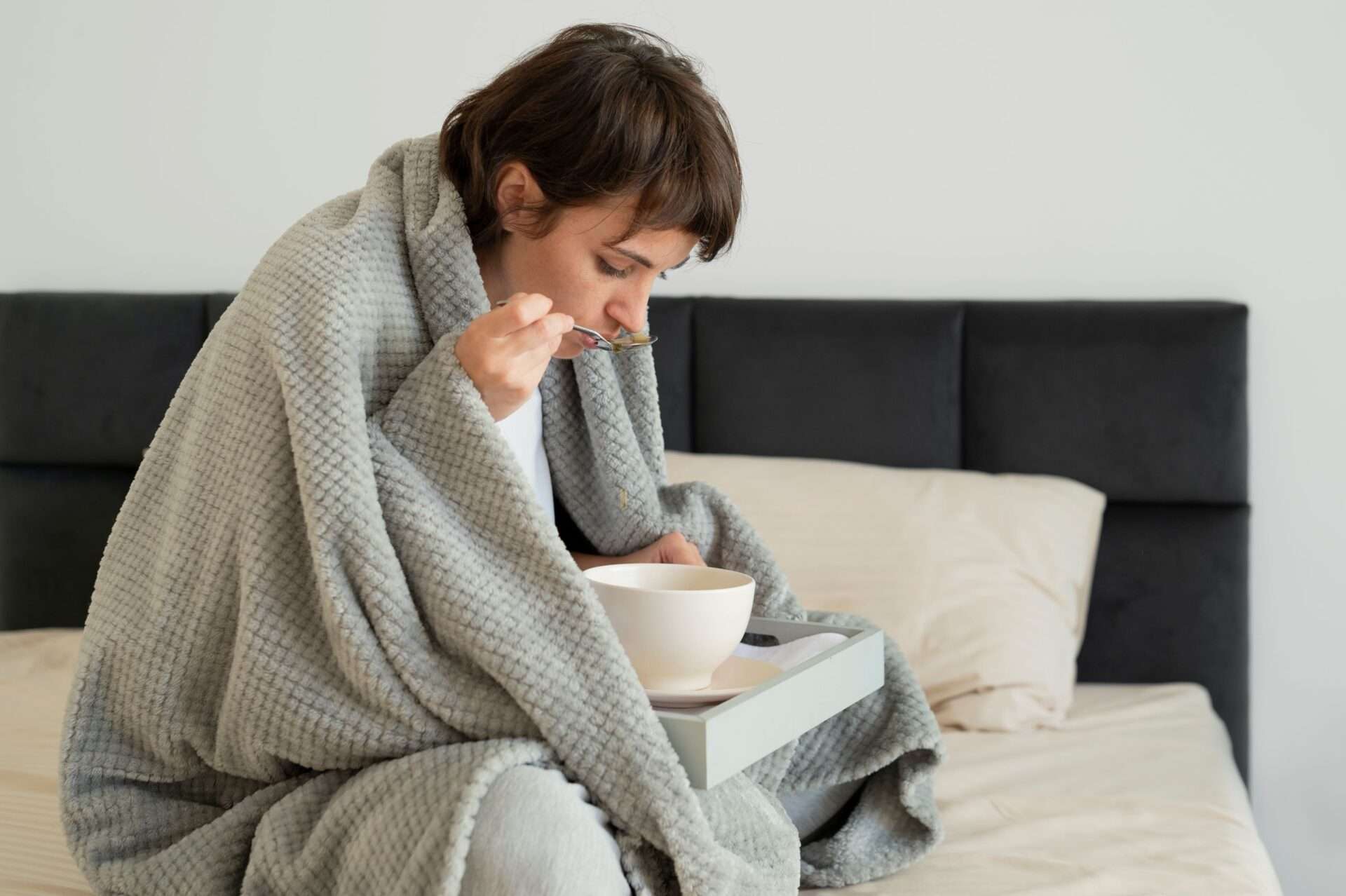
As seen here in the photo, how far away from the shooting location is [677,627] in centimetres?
101

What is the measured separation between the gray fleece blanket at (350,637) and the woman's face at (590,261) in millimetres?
72

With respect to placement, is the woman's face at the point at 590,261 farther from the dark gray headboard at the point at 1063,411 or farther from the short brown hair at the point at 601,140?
the dark gray headboard at the point at 1063,411

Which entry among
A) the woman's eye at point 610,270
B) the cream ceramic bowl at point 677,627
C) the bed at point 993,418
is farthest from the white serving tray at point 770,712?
the bed at point 993,418

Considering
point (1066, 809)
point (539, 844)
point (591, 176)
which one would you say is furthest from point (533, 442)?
point (1066, 809)

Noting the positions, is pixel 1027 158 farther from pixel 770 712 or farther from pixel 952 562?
pixel 770 712

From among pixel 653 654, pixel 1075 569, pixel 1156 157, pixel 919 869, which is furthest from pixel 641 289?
pixel 1156 157

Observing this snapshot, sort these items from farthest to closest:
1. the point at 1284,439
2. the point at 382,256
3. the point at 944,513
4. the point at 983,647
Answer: the point at 1284,439, the point at 944,513, the point at 983,647, the point at 382,256

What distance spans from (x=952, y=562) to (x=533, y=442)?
0.69m

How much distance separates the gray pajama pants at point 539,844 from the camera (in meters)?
0.90

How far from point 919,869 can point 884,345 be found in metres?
0.95

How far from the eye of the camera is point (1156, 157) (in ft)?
6.69

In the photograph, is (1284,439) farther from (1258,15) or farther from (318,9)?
(318,9)

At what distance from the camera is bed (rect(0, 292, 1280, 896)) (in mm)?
1957

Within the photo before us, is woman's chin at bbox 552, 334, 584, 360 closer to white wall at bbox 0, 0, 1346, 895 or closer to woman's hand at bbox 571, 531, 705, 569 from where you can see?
woman's hand at bbox 571, 531, 705, 569
